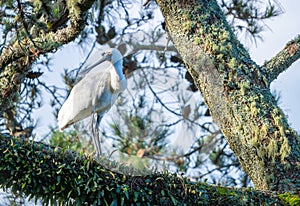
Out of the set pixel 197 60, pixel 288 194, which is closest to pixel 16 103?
pixel 197 60

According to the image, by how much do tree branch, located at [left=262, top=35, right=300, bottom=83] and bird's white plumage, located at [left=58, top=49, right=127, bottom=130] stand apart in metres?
0.51

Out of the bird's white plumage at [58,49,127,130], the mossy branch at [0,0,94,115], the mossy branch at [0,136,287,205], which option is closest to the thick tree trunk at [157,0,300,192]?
the mossy branch at [0,136,287,205]

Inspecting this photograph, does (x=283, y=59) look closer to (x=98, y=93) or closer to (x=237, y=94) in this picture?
(x=237, y=94)

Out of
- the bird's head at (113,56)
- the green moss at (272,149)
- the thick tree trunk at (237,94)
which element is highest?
the bird's head at (113,56)

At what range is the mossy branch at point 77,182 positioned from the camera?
1.28 m

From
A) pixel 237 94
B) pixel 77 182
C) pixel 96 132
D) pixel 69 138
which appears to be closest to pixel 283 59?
pixel 237 94

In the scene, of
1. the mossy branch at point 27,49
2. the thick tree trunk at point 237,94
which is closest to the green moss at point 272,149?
the thick tree trunk at point 237,94

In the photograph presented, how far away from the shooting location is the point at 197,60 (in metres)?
1.58

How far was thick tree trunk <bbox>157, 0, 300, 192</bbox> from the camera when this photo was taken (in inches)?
58.6

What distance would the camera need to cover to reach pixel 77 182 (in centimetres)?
130

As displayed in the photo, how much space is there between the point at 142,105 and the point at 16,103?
72 cm

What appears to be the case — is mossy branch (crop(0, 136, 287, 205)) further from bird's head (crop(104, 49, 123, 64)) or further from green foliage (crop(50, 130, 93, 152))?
green foliage (crop(50, 130, 93, 152))

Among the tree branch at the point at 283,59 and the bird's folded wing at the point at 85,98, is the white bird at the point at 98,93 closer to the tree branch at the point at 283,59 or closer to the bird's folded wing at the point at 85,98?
the bird's folded wing at the point at 85,98

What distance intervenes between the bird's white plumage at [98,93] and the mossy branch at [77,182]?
0.71 m
